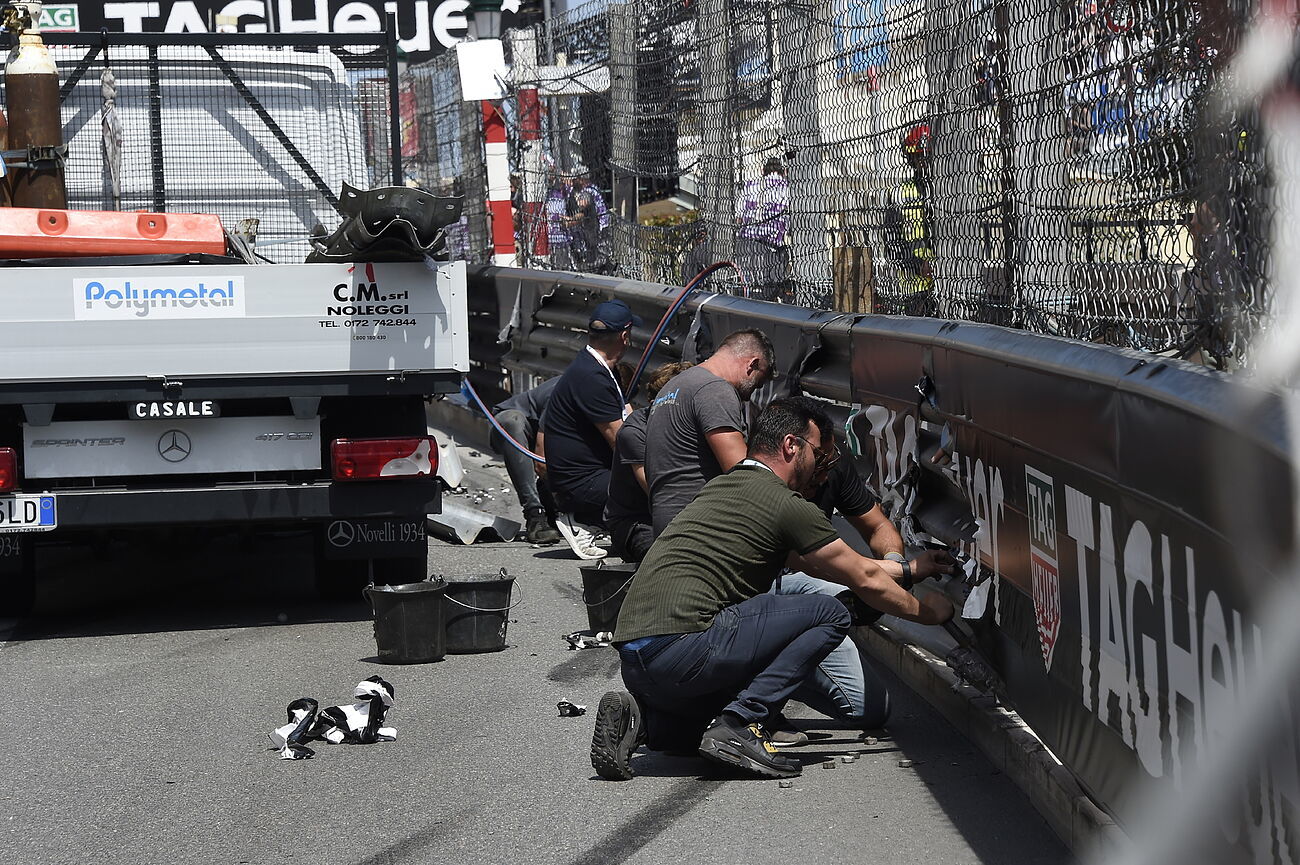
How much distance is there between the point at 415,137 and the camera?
710 inches

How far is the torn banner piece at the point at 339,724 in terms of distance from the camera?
19.3 ft

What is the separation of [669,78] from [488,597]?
15.4 feet

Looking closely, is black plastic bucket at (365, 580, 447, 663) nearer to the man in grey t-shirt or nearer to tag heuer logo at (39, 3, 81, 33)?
the man in grey t-shirt

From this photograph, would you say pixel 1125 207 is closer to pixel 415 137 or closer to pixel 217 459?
pixel 217 459

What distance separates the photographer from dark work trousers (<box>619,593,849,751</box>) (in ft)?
18.0

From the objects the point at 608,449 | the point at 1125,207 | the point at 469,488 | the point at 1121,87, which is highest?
the point at 1121,87

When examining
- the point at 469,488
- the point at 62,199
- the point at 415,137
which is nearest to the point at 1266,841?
the point at 62,199

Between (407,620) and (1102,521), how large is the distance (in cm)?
383

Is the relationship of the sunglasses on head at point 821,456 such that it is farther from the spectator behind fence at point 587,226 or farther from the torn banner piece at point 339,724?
the spectator behind fence at point 587,226

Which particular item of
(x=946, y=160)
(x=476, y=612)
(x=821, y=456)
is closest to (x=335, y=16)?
(x=476, y=612)

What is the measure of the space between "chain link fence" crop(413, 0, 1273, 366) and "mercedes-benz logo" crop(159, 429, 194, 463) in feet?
9.90

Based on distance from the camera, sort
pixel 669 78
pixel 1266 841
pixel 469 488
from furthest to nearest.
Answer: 1. pixel 469 488
2. pixel 669 78
3. pixel 1266 841

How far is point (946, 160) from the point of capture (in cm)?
645

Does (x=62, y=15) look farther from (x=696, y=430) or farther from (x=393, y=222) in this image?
(x=696, y=430)
